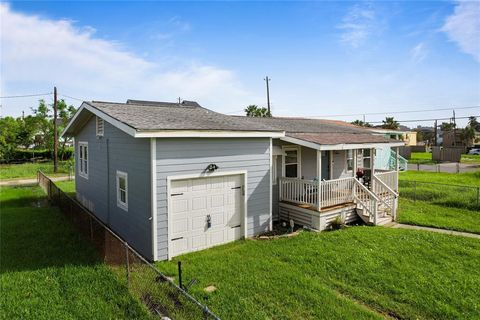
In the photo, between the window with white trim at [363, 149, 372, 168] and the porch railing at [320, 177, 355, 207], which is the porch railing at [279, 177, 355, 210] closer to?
the porch railing at [320, 177, 355, 207]

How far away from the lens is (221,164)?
28.0 feet

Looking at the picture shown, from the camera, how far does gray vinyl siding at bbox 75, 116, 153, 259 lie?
7.65 m

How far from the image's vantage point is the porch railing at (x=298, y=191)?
10.3 metres

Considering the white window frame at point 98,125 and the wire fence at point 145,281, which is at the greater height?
the white window frame at point 98,125

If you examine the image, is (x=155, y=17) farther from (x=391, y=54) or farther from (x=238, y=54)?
(x=391, y=54)

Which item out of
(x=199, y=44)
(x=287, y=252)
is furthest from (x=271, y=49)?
(x=287, y=252)

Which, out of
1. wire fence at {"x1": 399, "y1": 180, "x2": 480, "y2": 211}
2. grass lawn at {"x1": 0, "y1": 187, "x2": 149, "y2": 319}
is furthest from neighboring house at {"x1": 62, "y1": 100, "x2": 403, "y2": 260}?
wire fence at {"x1": 399, "y1": 180, "x2": 480, "y2": 211}

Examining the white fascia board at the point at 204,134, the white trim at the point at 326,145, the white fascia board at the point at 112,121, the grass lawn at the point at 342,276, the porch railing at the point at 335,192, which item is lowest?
the grass lawn at the point at 342,276

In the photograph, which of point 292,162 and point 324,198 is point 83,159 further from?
point 324,198

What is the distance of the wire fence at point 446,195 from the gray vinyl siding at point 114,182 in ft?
41.4

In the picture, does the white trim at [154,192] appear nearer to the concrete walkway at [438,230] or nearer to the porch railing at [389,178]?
the concrete walkway at [438,230]

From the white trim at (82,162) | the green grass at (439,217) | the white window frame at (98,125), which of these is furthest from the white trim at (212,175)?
the white trim at (82,162)

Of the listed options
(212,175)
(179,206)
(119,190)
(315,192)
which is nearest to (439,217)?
(315,192)

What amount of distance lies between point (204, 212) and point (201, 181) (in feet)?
2.89
